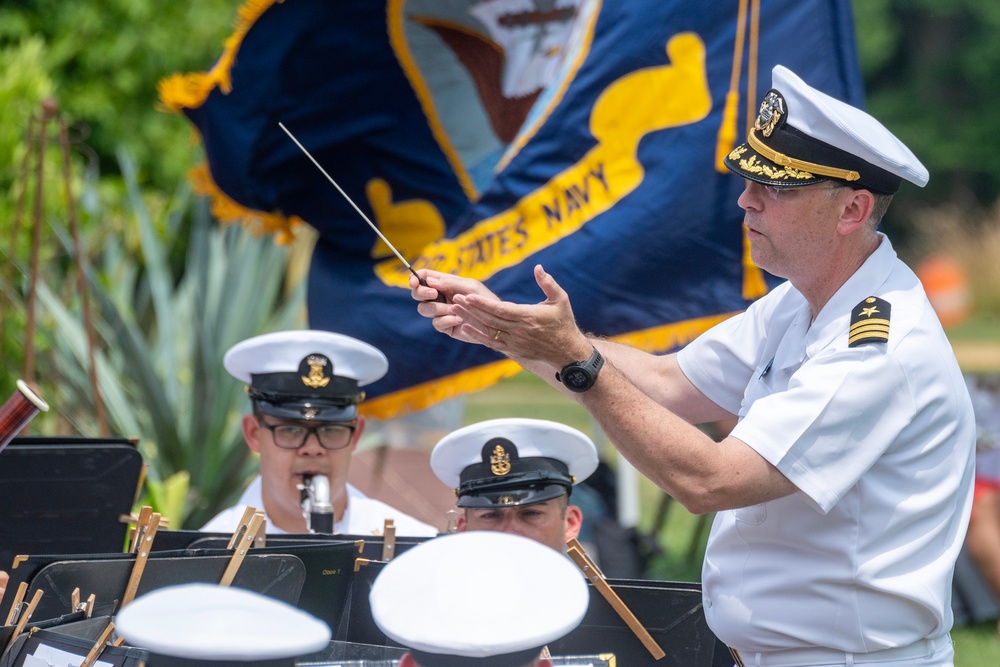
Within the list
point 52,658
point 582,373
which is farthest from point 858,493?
point 52,658

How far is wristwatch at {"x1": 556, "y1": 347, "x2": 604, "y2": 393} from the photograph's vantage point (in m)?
2.47

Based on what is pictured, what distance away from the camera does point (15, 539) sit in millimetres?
3578

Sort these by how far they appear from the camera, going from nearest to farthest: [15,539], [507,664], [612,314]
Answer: [507,664] < [15,539] < [612,314]

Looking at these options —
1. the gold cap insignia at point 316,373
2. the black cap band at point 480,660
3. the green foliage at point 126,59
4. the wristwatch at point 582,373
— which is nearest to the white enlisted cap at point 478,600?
the black cap band at point 480,660

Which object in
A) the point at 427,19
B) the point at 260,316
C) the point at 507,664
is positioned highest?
A: the point at 427,19

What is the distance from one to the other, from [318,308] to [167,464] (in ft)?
4.64

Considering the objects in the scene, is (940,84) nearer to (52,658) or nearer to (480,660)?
(52,658)

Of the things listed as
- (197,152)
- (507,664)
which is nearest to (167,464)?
(197,152)

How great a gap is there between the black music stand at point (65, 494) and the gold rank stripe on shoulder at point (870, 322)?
212cm

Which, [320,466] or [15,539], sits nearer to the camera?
[15,539]

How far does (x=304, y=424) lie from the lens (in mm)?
4176

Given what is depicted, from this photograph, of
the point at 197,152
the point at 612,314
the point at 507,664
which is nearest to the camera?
the point at 507,664

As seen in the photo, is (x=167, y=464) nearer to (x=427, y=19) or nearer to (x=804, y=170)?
(x=427, y=19)

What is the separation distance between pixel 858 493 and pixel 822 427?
0.57ft
